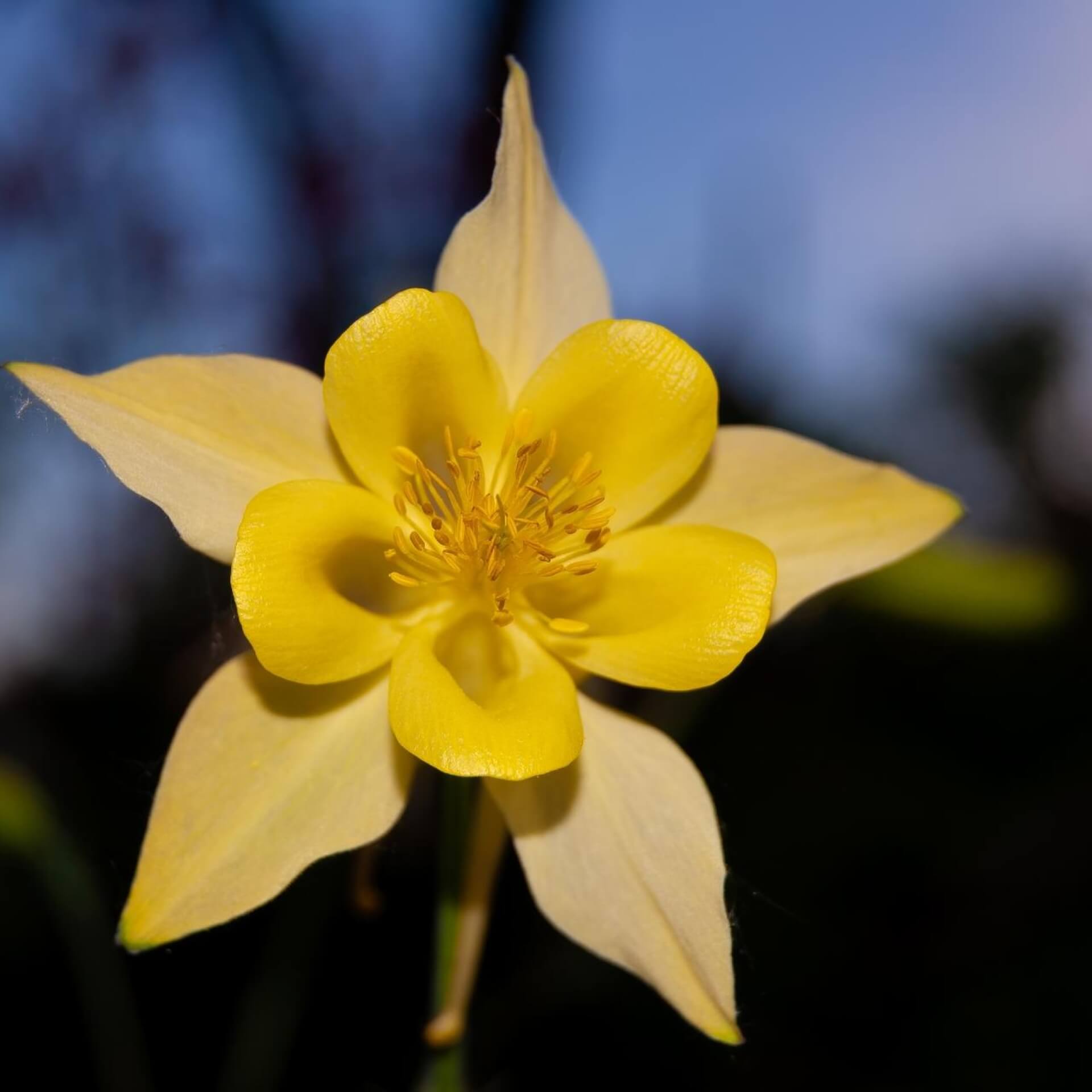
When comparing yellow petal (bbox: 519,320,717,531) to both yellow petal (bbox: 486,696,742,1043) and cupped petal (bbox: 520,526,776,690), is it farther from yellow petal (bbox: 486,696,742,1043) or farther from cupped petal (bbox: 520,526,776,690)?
yellow petal (bbox: 486,696,742,1043)

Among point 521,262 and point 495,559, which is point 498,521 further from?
point 521,262

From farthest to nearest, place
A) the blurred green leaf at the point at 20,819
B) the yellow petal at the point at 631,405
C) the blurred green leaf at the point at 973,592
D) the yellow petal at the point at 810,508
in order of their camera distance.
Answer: the blurred green leaf at the point at 973,592
the blurred green leaf at the point at 20,819
the yellow petal at the point at 810,508
the yellow petal at the point at 631,405

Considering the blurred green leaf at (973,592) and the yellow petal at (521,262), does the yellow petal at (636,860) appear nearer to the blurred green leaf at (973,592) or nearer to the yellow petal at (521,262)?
the yellow petal at (521,262)

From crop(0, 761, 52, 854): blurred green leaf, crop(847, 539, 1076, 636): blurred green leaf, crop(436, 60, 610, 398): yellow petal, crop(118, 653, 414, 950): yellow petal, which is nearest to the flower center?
crop(436, 60, 610, 398): yellow petal


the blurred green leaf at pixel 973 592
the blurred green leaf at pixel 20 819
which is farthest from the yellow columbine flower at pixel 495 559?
the blurred green leaf at pixel 20 819

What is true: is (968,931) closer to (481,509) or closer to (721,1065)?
(721,1065)

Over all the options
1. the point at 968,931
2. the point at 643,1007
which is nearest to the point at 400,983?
the point at 643,1007
